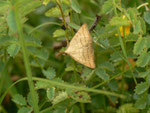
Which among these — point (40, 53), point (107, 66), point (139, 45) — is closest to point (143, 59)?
point (139, 45)

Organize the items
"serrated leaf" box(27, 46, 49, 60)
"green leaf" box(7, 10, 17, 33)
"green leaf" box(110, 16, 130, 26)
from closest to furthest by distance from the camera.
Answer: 1. "green leaf" box(7, 10, 17, 33)
2. "green leaf" box(110, 16, 130, 26)
3. "serrated leaf" box(27, 46, 49, 60)

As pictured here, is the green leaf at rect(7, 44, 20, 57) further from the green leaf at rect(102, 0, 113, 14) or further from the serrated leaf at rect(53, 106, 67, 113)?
the green leaf at rect(102, 0, 113, 14)

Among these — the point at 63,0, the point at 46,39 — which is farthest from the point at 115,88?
the point at 46,39

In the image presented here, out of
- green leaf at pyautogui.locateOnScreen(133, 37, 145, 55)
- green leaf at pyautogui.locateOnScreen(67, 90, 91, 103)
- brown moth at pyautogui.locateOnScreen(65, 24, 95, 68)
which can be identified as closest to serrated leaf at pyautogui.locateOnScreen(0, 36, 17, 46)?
brown moth at pyautogui.locateOnScreen(65, 24, 95, 68)

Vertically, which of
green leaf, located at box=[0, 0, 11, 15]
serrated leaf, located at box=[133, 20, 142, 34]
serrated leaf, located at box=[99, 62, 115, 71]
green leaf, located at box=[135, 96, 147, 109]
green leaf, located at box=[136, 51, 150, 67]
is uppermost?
green leaf, located at box=[0, 0, 11, 15]

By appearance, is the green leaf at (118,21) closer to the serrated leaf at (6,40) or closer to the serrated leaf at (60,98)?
the serrated leaf at (60,98)

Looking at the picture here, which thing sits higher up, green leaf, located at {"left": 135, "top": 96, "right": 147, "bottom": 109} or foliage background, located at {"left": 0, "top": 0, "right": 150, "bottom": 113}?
foliage background, located at {"left": 0, "top": 0, "right": 150, "bottom": 113}

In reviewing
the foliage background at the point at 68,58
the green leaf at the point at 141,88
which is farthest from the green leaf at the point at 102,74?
the green leaf at the point at 141,88

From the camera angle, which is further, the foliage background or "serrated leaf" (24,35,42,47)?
"serrated leaf" (24,35,42,47)

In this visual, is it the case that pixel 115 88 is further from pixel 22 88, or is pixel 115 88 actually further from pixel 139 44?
pixel 22 88
